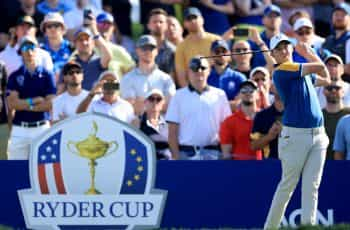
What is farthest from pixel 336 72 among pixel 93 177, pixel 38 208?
pixel 38 208

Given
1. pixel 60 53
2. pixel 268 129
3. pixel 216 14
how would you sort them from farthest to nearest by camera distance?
pixel 216 14 < pixel 60 53 < pixel 268 129

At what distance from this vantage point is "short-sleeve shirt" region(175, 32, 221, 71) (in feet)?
49.3

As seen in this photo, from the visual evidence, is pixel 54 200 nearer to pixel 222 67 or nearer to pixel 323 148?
pixel 323 148

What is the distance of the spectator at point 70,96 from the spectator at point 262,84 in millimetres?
1994

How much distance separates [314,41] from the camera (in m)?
15.1

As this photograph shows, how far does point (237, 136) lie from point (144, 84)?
5.09 ft

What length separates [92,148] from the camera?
11188mm

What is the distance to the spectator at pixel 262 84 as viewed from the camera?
1390 cm

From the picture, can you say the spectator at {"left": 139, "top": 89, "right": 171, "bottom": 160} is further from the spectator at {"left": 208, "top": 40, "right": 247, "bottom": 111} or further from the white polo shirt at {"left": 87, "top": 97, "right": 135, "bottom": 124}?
the spectator at {"left": 208, "top": 40, "right": 247, "bottom": 111}

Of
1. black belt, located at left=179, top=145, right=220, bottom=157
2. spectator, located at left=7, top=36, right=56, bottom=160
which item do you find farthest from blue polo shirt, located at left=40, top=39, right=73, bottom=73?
black belt, located at left=179, top=145, right=220, bottom=157

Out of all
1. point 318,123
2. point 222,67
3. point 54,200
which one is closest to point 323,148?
point 318,123

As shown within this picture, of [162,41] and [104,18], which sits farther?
[104,18]

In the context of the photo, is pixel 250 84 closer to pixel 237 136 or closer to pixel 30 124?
pixel 237 136

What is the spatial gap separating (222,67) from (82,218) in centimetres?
377
